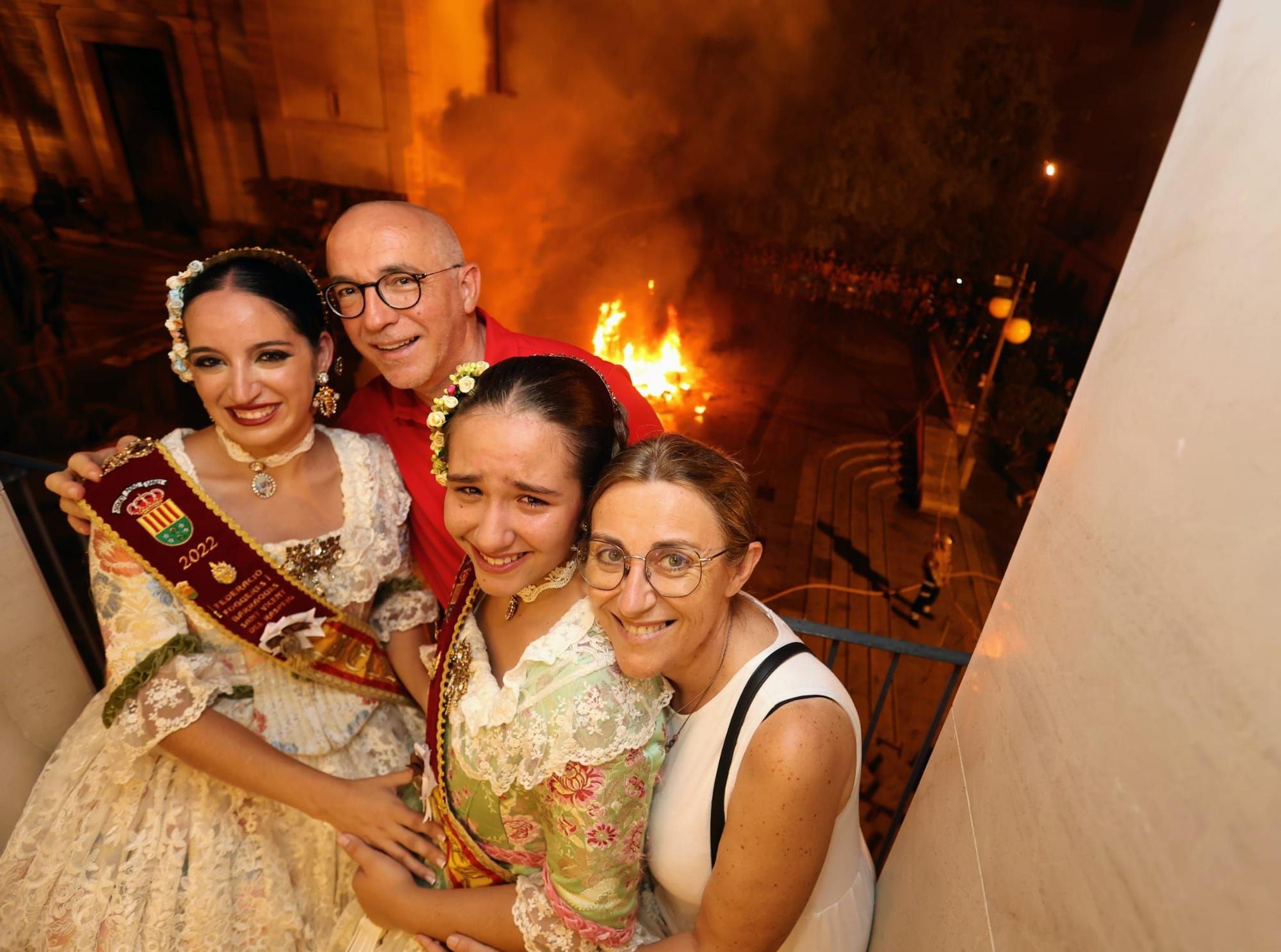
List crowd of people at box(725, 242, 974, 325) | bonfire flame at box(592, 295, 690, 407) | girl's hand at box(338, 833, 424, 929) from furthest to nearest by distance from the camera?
crowd of people at box(725, 242, 974, 325), bonfire flame at box(592, 295, 690, 407), girl's hand at box(338, 833, 424, 929)

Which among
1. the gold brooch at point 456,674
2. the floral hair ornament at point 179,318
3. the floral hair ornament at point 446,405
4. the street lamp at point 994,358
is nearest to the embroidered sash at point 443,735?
the gold brooch at point 456,674

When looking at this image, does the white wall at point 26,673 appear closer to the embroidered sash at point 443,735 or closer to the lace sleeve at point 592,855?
the embroidered sash at point 443,735

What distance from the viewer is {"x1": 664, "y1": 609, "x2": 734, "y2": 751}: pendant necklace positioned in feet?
4.93

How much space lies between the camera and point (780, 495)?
1127 centimetres

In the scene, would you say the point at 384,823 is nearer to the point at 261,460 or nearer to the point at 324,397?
the point at 261,460

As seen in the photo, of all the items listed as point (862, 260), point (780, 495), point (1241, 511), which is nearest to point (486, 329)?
point (1241, 511)

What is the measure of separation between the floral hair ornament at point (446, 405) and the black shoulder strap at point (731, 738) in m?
0.81

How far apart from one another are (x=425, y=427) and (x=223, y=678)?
3.18ft

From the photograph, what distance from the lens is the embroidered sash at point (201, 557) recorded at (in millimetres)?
1748

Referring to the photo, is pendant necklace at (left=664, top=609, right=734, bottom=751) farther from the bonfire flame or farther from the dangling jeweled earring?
the bonfire flame

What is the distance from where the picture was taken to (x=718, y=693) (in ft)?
4.86

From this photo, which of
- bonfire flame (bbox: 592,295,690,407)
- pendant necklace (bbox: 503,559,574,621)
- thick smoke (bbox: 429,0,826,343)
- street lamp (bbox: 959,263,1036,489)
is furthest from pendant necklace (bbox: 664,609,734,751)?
bonfire flame (bbox: 592,295,690,407)

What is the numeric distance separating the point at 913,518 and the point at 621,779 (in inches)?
422

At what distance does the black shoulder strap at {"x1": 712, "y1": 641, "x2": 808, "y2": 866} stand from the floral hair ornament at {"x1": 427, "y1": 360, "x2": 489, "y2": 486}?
815mm
